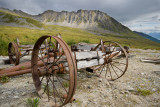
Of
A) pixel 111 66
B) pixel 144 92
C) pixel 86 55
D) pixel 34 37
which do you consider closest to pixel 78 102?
pixel 86 55

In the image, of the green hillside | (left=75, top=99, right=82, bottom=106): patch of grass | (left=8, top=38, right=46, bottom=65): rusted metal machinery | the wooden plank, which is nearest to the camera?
(left=75, top=99, right=82, bottom=106): patch of grass

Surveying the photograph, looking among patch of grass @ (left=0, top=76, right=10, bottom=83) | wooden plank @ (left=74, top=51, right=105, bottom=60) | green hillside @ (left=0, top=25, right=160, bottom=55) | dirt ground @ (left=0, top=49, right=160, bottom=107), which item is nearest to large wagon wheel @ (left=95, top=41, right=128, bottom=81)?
wooden plank @ (left=74, top=51, right=105, bottom=60)

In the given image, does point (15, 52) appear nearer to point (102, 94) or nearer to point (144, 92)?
point (102, 94)

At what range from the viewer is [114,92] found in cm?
445

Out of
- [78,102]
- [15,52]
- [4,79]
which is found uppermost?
[15,52]

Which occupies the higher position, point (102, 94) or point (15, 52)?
point (15, 52)

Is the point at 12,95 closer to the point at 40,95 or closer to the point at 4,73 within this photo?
the point at 40,95

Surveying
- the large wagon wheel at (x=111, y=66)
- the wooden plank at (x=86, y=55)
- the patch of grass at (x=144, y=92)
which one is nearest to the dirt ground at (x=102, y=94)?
the patch of grass at (x=144, y=92)

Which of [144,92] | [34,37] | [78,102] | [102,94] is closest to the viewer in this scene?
[78,102]

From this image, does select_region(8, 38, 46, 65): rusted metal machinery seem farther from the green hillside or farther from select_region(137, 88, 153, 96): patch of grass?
select_region(137, 88, 153, 96): patch of grass

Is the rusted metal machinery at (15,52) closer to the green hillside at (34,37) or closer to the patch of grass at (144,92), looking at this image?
the green hillside at (34,37)

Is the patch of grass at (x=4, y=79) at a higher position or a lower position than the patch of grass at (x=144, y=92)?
higher

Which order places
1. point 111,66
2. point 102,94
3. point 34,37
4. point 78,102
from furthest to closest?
point 34,37 < point 111,66 < point 102,94 < point 78,102

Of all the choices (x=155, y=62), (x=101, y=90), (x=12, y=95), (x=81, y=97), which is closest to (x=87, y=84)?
(x=101, y=90)
